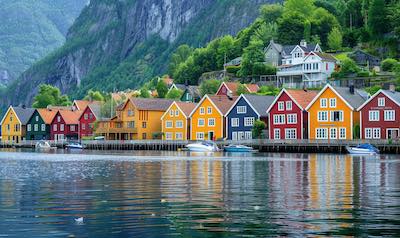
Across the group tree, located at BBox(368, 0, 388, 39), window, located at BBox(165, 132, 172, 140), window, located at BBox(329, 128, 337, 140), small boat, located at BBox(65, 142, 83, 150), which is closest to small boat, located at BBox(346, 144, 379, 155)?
window, located at BBox(329, 128, 337, 140)

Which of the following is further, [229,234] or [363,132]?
[363,132]

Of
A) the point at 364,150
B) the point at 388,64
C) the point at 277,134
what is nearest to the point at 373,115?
the point at 364,150

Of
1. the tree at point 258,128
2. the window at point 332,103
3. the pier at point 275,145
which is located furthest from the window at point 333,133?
the tree at point 258,128

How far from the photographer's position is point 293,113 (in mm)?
112188

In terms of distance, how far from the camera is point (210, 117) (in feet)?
411

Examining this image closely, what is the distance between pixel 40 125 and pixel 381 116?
283 feet

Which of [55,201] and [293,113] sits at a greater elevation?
[293,113]

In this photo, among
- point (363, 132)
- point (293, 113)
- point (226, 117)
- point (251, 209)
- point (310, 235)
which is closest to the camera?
point (310, 235)

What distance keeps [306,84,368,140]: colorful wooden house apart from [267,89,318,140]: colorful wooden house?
1.48 m

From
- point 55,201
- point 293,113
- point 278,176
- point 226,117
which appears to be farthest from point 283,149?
point 55,201

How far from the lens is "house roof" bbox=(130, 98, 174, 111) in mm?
138250

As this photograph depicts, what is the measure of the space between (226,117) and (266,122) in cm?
716

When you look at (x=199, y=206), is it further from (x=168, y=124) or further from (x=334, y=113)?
(x=168, y=124)

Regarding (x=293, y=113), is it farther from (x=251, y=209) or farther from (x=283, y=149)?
(x=251, y=209)
